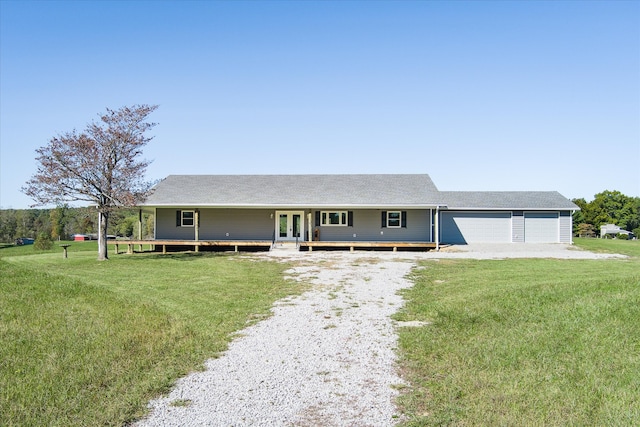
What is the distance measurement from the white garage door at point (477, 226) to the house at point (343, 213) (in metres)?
0.06

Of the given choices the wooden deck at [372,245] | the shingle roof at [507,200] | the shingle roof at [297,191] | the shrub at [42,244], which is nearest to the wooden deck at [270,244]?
the wooden deck at [372,245]

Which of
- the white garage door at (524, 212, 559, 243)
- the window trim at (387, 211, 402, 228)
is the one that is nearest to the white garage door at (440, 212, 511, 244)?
the white garage door at (524, 212, 559, 243)

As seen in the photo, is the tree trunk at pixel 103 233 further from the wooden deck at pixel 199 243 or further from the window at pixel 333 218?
the window at pixel 333 218

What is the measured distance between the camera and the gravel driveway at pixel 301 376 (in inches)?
152

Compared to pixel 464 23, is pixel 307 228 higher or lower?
lower

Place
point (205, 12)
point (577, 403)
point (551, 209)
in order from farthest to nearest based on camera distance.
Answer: point (551, 209), point (205, 12), point (577, 403)

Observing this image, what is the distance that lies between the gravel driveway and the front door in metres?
16.0

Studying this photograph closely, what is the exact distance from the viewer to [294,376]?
4.84 metres

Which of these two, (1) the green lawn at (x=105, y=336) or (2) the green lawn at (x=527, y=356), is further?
(1) the green lawn at (x=105, y=336)

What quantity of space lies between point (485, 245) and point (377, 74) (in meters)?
12.6

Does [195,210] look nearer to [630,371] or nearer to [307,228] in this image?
[307,228]

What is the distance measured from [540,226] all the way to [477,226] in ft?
12.6

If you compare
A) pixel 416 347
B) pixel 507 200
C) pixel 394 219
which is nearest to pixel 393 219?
pixel 394 219

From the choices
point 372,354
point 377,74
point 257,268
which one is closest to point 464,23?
point 377,74
